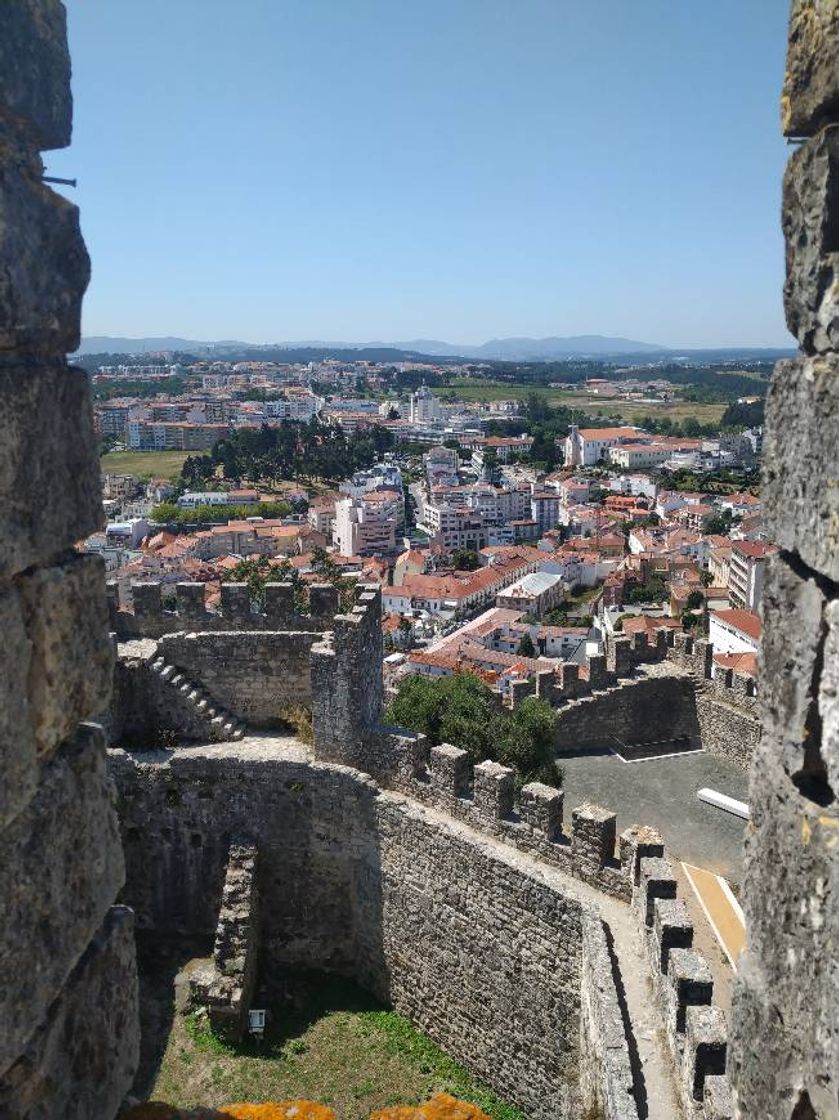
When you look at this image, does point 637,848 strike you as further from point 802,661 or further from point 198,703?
point 802,661

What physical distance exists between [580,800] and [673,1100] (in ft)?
23.9

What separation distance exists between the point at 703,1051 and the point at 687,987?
0.61 metres

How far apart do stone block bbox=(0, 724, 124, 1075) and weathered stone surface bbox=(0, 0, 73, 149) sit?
186cm

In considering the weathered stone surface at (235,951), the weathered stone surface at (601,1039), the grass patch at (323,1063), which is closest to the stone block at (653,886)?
the weathered stone surface at (601,1039)

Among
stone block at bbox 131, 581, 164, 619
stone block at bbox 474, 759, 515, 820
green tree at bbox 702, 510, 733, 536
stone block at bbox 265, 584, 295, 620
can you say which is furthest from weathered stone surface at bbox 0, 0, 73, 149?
green tree at bbox 702, 510, 733, 536

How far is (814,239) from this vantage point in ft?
7.56

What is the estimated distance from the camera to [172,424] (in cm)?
16250

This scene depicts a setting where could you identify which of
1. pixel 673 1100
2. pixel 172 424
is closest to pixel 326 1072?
pixel 673 1100

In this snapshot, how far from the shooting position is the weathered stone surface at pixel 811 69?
2260 millimetres

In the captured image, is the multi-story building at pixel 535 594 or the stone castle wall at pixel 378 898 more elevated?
the stone castle wall at pixel 378 898

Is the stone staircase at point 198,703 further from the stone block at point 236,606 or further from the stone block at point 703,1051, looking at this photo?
the stone block at point 703,1051

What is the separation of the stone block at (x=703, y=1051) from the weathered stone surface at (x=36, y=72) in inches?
244

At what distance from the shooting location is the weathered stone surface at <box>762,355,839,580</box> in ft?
7.41

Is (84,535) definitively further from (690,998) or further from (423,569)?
(423,569)
